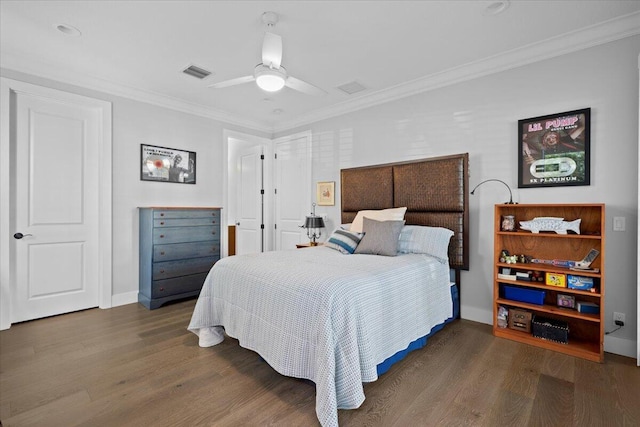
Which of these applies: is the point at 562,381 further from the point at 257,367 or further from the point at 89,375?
the point at 89,375

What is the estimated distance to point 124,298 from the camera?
3770mm

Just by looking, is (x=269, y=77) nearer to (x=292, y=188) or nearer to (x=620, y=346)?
(x=292, y=188)

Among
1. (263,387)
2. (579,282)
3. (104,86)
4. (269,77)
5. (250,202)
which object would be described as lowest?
(263,387)

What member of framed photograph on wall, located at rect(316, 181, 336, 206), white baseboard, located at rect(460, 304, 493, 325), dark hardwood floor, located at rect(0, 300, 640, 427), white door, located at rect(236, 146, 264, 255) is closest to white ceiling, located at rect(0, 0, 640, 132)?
framed photograph on wall, located at rect(316, 181, 336, 206)

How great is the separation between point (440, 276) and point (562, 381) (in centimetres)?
105

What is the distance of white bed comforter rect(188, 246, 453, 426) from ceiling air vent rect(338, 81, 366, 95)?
2152mm

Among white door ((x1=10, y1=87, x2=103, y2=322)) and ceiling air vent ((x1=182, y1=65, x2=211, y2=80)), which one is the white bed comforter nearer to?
white door ((x1=10, y1=87, x2=103, y2=322))

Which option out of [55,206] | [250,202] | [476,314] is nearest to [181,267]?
[55,206]

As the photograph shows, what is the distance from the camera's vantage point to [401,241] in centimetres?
313

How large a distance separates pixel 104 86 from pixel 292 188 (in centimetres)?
278

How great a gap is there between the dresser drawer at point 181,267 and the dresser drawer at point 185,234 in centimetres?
26

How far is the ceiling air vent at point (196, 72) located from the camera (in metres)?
3.27

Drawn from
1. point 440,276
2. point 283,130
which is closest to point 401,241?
point 440,276

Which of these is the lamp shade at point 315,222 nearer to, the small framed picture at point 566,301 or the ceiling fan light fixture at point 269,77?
the ceiling fan light fixture at point 269,77
